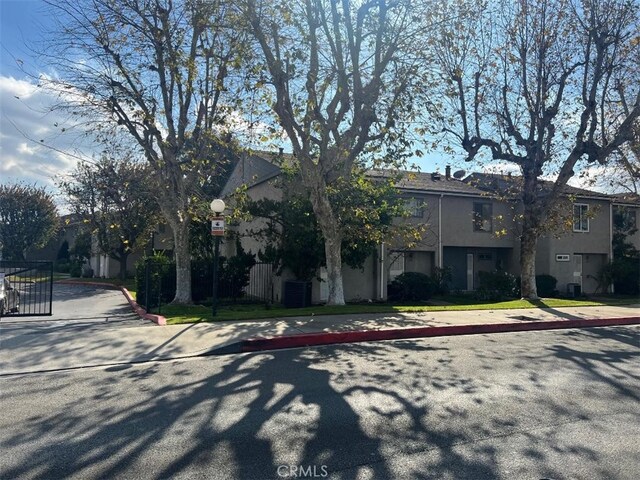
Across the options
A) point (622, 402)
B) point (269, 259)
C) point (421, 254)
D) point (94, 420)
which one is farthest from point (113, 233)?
point (622, 402)

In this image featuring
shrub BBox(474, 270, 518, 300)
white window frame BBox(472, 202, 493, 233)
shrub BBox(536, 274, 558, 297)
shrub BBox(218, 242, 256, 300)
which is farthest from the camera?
white window frame BBox(472, 202, 493, 233)

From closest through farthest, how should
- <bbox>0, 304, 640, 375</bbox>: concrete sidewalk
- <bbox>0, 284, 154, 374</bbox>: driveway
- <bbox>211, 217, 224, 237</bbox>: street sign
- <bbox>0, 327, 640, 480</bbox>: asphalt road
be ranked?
1. <bbox>0, 327, 640, 480</bbox>: asphalt road
2. <bbox>0, 284, 154, 374</bbox>: driveway
3. <bbox>0, 304, 640, 375</bbox>: concrete sidewalk
4. <bbox>211, 217, 224, 237</bbox>: street sign

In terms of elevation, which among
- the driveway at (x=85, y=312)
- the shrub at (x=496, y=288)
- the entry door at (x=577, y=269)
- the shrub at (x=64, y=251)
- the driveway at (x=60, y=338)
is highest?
the shrub at (x=64, y=251)

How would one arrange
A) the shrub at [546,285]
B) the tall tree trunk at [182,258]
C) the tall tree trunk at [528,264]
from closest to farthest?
the tall tree trunk at [182,258] < the tall tree trunk at [528,264] < the shrub at [546,285]

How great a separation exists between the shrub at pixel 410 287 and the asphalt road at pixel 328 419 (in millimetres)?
12681

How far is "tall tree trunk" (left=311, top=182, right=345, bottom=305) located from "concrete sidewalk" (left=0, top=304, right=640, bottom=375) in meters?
2.35

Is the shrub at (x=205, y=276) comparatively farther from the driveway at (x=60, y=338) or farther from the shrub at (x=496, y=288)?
the shrub at (x=496, y=288)

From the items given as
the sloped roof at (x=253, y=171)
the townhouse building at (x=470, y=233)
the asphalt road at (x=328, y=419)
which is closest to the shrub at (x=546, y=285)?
the townhouse building at (x=470, y=233)

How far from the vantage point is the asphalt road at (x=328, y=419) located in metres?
4.20

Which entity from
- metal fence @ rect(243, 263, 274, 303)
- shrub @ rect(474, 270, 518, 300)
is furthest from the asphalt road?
shrub @ rect(474, 270, 518, 300)

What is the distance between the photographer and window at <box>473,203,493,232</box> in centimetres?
2559

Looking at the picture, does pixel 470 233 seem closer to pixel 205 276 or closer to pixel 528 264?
pixel 528 264

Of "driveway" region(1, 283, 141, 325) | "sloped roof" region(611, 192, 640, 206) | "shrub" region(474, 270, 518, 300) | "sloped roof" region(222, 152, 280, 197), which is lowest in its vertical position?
"driveway" region(1, 283, 141, 325)

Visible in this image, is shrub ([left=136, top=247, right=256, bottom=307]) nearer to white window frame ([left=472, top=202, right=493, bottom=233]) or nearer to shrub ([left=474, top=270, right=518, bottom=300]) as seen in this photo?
shrub ([left=474, top=270, right=518, bottom=300])
